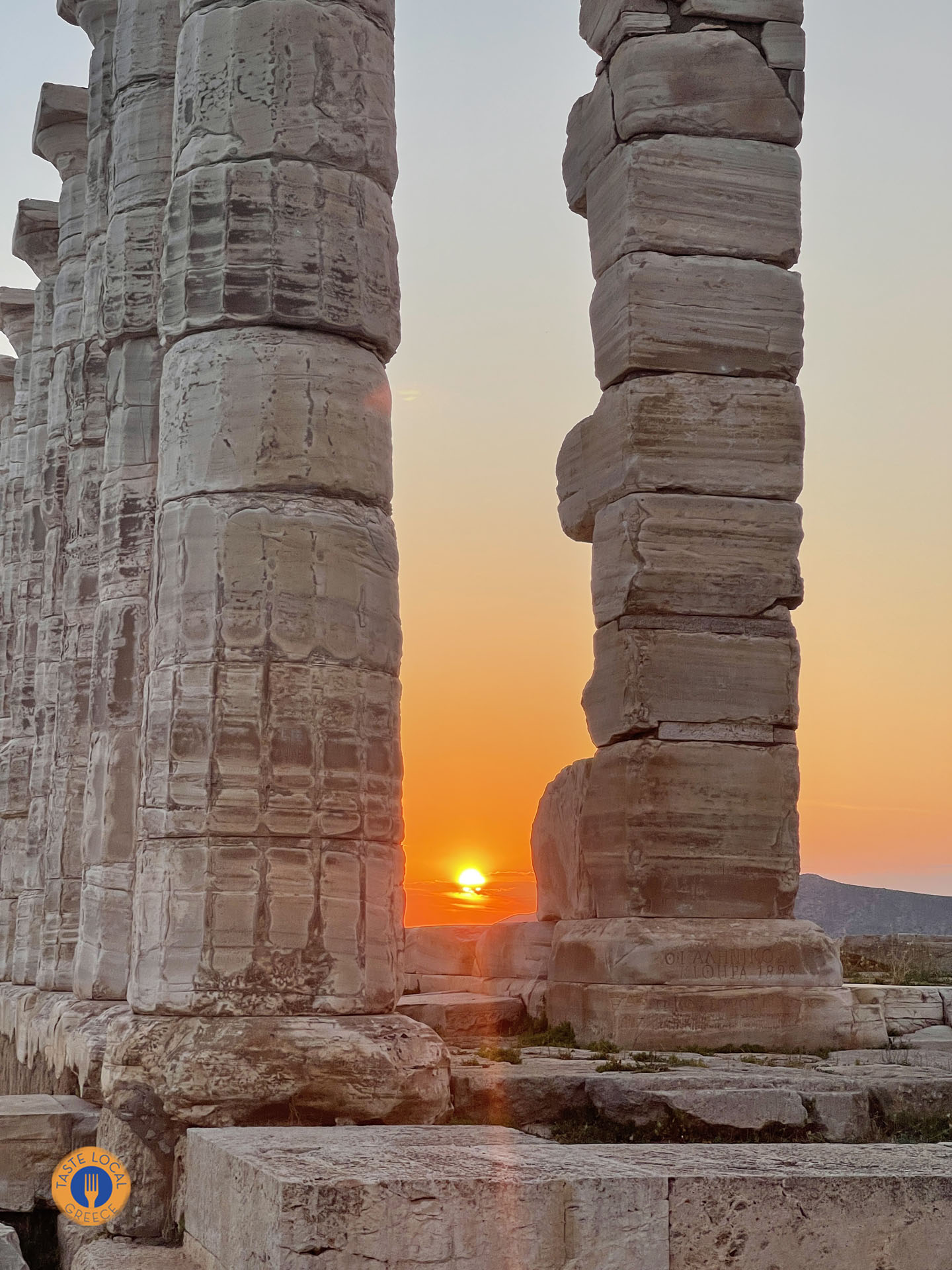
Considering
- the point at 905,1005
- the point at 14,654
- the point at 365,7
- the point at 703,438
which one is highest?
the point at 365,7

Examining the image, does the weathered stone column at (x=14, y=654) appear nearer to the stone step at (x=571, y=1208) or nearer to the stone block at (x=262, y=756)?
the stone block at (x=262, y=756)

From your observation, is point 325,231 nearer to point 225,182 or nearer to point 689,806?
point 225,182

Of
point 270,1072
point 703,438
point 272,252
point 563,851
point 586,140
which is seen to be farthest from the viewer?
point 586,140

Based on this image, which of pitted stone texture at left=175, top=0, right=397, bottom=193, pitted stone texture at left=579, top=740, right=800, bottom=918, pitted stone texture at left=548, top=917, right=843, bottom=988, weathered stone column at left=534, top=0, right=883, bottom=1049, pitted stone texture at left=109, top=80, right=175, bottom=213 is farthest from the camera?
pitted stone texture at left=579, top=740, right=800, bottom=918

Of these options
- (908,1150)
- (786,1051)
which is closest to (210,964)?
(908,1150)

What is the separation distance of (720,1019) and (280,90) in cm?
619

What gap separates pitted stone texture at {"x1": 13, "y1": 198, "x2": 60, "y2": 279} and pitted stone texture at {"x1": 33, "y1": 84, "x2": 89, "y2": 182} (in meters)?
1.24

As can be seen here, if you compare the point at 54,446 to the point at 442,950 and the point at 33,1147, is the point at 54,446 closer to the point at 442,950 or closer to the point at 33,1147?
the point at 442,950

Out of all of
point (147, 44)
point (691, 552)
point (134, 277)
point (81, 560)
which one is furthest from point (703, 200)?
point (81, 560)

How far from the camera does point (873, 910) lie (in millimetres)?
29922

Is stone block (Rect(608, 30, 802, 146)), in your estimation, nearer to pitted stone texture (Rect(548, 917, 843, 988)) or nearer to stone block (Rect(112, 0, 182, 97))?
stone block (Rect(112, 0, 182, 97))

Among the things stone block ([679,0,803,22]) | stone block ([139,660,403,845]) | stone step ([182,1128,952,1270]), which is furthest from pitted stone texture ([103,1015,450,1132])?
stone block ([679,0,803,22])

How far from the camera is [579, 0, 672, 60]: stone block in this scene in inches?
464

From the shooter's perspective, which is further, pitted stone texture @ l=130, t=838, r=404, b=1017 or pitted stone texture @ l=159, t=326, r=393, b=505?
pitted stone texture @ l=159, t=326, r=393, b=505
